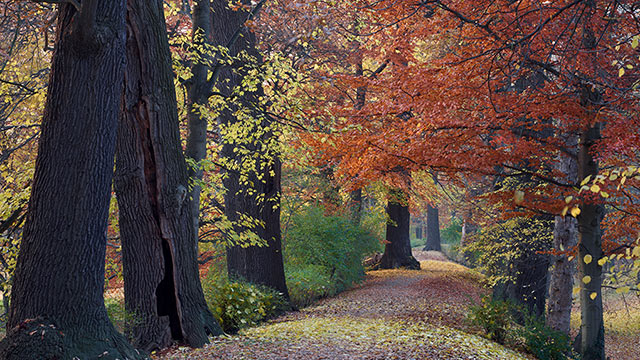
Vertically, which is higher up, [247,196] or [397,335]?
[247,196]

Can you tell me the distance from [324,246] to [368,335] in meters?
7.04

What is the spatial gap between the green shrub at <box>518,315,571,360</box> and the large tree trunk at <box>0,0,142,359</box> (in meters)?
6.58

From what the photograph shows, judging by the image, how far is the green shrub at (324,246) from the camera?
46.6 ft

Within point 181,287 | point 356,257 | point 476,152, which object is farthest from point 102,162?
point 356,257

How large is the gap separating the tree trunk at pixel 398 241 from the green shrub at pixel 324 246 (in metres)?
4.83

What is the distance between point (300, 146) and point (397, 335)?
4175 mm

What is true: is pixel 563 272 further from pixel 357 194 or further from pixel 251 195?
pixel 357 194

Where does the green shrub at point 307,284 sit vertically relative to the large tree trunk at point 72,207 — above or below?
below

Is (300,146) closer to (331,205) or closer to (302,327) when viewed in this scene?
(302,327)

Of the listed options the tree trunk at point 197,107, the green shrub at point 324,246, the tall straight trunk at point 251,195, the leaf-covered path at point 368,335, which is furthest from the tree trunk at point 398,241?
the tree trunk at point 197,107

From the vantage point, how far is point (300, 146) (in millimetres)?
9953

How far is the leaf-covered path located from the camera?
6070 millimetres

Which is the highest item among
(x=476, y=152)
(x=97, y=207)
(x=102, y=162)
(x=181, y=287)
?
(x=476, y=152)

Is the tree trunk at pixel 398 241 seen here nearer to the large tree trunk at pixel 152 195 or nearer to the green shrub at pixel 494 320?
the green shrub at pixel 494 320
